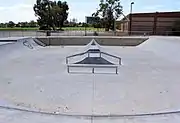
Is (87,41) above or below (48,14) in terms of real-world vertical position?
below

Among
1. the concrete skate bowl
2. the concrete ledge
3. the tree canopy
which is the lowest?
the concrete skate bowl

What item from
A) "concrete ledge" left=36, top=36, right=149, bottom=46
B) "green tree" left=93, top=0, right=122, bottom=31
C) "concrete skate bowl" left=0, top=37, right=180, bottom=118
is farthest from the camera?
"green tree" left=93, top=0, right=122, bottom=31

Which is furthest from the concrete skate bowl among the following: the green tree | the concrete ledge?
the green tree

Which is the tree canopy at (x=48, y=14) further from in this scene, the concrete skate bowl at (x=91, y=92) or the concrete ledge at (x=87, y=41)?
the concrete skate bowl at (x=91, y=92)

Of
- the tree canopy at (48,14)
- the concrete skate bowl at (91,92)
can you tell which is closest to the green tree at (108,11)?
the tree canopy at (48,14)

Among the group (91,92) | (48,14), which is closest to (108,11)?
(48,14)

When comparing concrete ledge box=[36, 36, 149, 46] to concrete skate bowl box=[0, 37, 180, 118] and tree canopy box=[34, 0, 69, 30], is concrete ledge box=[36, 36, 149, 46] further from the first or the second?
tree canopy box=[34, 0, 69, 30]

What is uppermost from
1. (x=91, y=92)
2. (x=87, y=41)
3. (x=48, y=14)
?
(x=48, y=14)

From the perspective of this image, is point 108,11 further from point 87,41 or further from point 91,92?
point 91,92

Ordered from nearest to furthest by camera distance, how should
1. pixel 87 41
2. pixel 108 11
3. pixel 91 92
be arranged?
pixel 91 92
pixel 87 41
pixel 108 11

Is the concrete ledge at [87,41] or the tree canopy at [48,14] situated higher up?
the tree canopy at [48,14]

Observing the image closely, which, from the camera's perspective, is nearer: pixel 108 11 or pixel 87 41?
pixel 87 41

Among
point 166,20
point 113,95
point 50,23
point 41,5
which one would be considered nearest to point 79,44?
point 166,20

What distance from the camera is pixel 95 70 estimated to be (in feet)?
41.3
